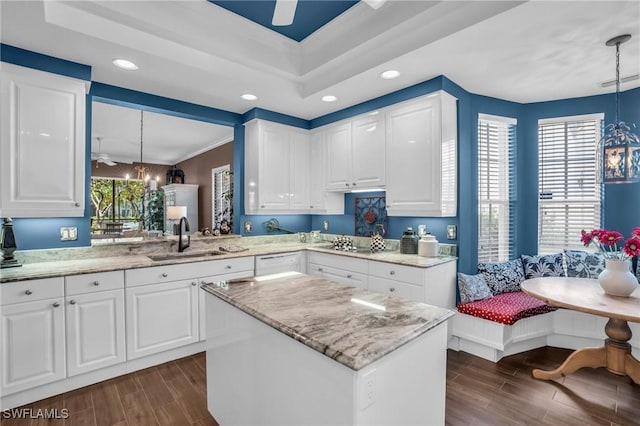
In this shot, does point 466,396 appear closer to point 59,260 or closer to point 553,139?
point 553,139

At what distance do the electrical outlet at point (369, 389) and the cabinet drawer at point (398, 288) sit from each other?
1.80 meters

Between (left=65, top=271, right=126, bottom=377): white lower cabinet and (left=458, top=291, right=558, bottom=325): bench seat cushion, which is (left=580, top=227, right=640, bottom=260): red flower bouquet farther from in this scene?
(left=65, top=271, right=126, bottom=377): white lower cabinet

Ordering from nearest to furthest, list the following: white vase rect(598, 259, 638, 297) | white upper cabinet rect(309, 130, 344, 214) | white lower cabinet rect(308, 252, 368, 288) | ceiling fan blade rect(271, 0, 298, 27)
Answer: ceiling fan blade rect(271, 0, 298, 27), white vase rect(598, 259, 638, 297), white lower cabinet rect(308, 252, 368, 288), white upper cabinet rect(309, 130, 344, 214)

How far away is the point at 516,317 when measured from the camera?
2.72 m

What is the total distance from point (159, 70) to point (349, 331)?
2768 mm

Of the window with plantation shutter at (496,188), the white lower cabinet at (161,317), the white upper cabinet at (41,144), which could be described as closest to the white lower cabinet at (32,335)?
the white lower cabinet at (161,317)

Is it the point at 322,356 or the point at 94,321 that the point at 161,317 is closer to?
the point at 94,321

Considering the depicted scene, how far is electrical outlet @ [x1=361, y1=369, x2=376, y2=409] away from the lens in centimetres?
102

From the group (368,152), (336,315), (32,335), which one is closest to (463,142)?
(368,152)

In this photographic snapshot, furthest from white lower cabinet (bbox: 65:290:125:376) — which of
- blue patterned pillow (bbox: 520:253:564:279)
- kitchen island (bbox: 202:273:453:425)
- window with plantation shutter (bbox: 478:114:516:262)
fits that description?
blue patterned pillow (bbox: 520:253:564:279)

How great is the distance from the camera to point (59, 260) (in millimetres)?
2703

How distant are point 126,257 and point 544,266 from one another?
14.3ft

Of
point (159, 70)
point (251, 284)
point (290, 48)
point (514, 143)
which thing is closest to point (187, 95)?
point (159, 70)

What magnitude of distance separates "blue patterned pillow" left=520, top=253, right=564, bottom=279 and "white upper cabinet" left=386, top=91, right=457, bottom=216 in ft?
3.83
